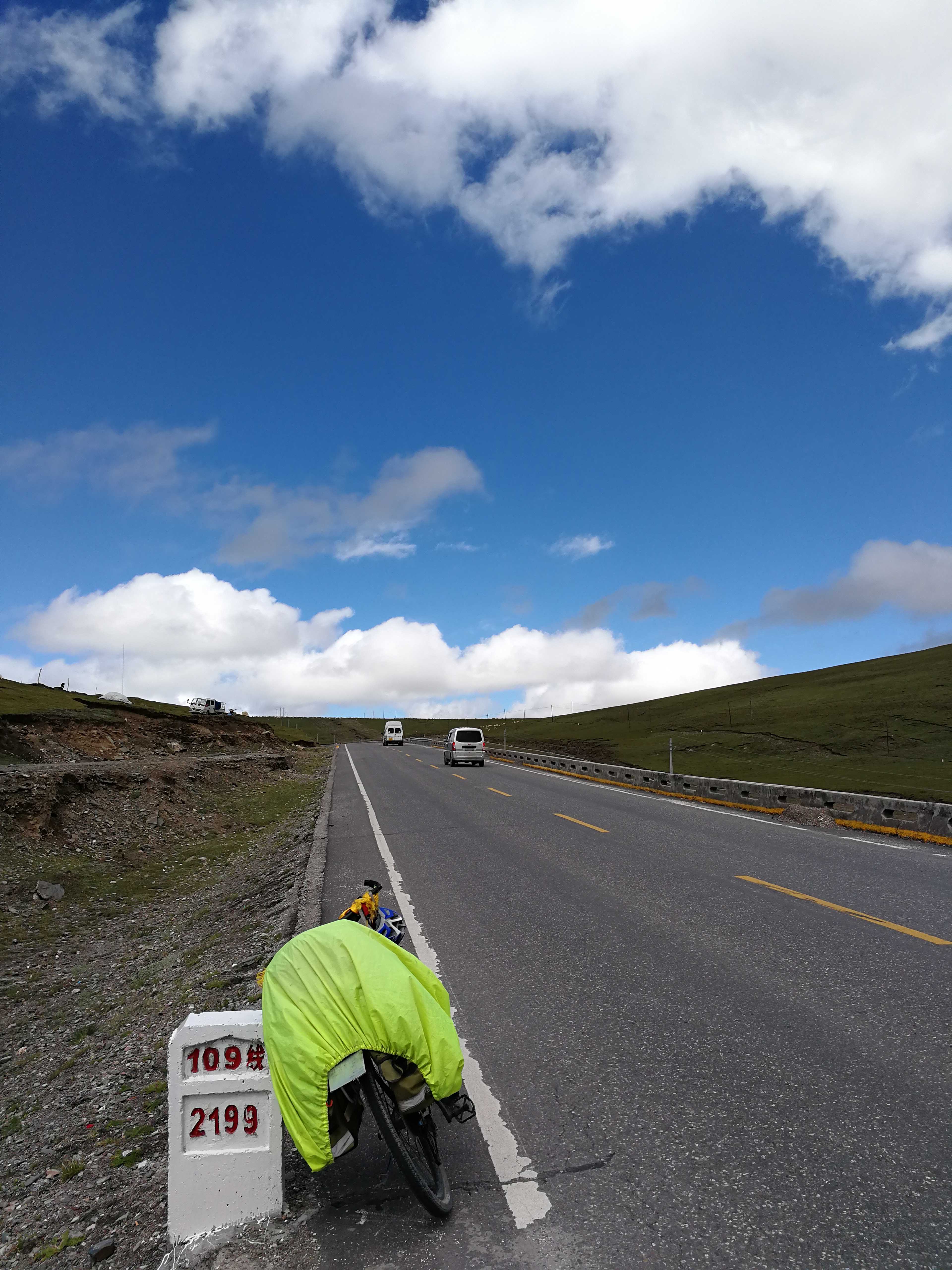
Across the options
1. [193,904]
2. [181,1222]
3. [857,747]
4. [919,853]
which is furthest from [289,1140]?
[857,747]

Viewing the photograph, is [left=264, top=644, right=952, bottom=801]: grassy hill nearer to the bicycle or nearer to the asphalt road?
the asphalt road

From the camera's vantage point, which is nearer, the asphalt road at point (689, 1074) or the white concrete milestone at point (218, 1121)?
the asphalt road at point (689, 1074)

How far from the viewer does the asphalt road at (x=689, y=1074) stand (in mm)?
2947

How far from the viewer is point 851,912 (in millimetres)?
7477

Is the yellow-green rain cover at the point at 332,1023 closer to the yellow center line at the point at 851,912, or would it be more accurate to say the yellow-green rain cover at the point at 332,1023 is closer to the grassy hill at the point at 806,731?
the yellow center line at the point at 851,912

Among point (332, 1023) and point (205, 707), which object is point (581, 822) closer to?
point (332, 1023)

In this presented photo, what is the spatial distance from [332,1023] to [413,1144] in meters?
0.76

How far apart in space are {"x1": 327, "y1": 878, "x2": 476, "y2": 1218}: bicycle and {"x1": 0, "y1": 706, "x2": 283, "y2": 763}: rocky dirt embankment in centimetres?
2941

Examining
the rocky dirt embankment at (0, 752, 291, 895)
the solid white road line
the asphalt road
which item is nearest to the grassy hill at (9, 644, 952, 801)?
the asphalt road

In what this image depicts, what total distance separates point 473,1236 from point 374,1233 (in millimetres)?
405

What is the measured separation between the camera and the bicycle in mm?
2980

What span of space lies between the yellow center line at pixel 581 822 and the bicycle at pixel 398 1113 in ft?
34.0

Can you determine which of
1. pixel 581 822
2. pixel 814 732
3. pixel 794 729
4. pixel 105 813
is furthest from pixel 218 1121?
pixel 794 729

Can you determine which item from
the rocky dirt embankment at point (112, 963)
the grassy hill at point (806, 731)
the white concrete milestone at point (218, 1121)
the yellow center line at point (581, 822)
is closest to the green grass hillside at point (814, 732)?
the grassy hill at point (806, 731)
